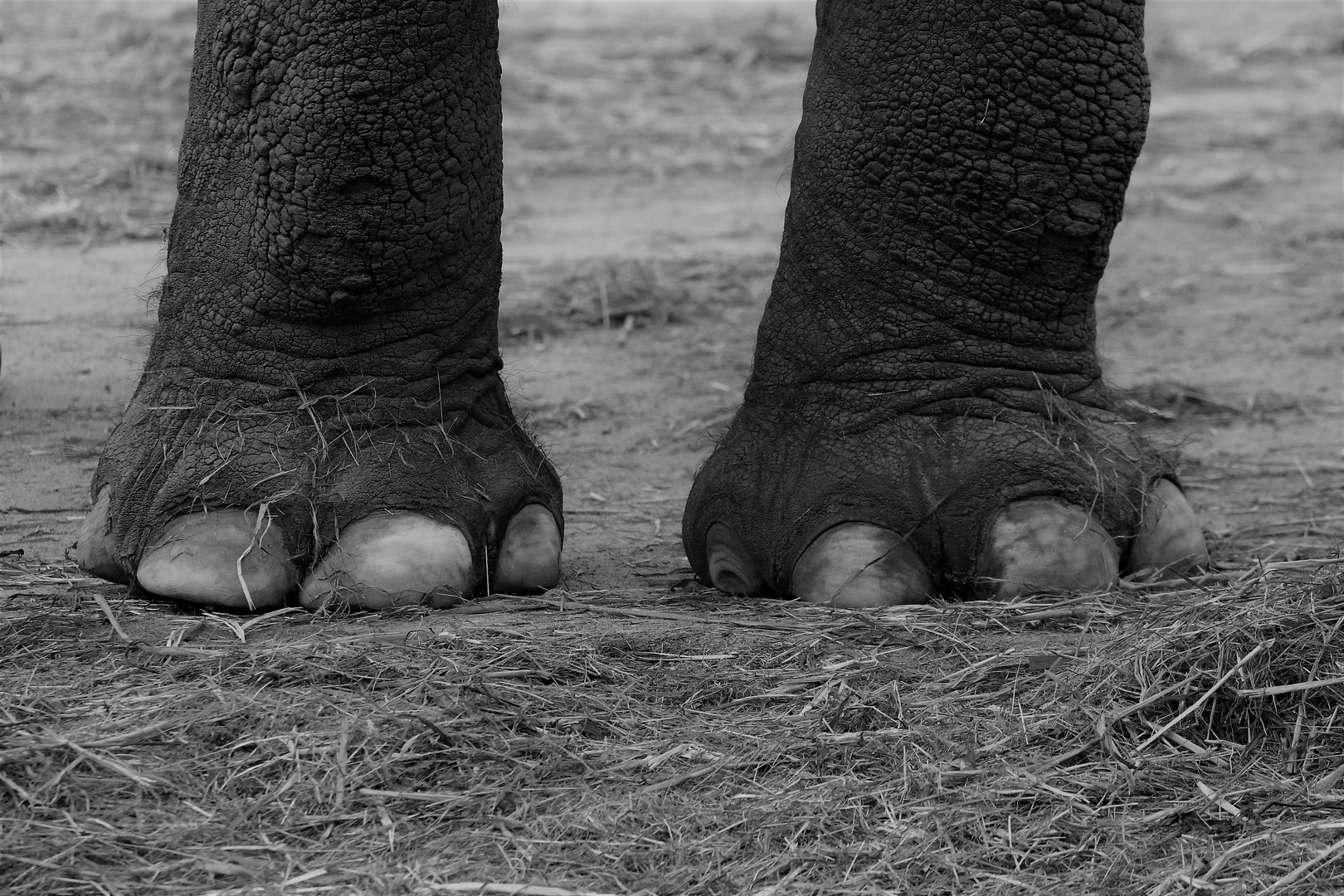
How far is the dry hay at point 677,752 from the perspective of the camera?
4.58ft

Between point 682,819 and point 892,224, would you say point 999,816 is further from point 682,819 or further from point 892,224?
point 892,224

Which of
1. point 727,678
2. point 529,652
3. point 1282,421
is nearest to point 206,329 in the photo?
point 529,652

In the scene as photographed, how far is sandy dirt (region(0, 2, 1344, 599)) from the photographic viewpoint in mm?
2850

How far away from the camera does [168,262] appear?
220 centimetres

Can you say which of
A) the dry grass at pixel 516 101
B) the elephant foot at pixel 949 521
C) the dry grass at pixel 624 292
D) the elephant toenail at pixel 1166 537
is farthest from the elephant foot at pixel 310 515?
the dry grass at pixel 516 101

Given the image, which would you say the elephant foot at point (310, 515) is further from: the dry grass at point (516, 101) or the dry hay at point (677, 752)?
the dry grass at point (516, 101)

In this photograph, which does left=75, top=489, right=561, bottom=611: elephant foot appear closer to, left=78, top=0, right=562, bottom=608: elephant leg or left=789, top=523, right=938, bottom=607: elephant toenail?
left=78, top=0, right=562, bottom=608: elephant leg

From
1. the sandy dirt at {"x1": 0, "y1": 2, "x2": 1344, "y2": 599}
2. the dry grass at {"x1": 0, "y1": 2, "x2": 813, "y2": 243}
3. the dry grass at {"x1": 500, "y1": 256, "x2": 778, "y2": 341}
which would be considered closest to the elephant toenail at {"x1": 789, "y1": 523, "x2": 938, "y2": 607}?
the sandy dirt at {"x1": 0, "y1": 2, "x2": 1344, "y2": 599}

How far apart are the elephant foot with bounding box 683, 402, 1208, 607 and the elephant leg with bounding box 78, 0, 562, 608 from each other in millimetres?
278

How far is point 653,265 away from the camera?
15.4ft

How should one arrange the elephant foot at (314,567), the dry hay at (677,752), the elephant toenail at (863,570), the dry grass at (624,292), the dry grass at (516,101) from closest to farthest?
the dry hay at (677,752) < the elephant foot at (314,567) < the elephant toenail at (863,570) < the dry grass at (624,292) < the dry grass at (516,101)

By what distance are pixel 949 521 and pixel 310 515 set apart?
74cm

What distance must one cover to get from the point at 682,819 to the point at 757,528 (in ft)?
2.42

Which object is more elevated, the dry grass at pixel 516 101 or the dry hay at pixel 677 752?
the dry grass at pixel 516 101
